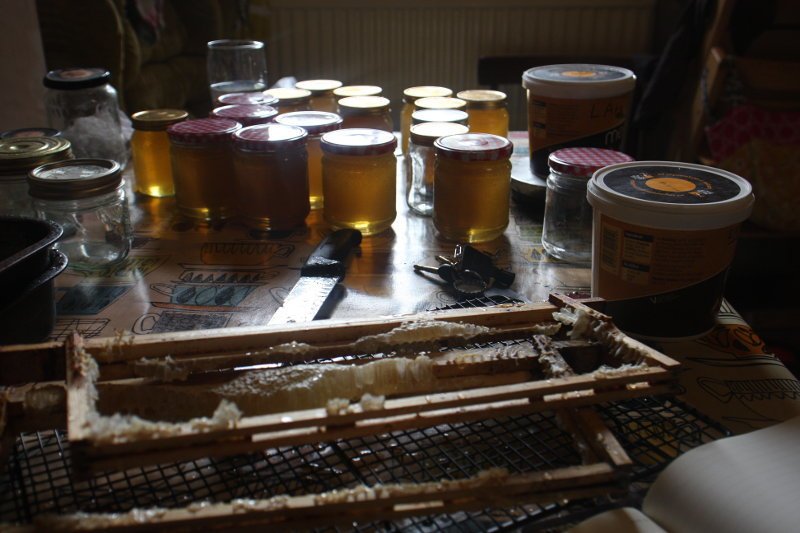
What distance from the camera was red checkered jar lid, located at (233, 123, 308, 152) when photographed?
1.03 metres

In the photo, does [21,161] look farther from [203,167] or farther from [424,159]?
[424,159]

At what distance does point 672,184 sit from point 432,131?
1.57ft

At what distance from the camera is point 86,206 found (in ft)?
3.04

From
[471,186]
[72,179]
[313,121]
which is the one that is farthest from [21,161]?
[471,186]

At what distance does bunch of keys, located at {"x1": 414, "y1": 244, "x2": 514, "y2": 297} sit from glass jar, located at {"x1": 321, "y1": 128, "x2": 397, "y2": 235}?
0.19m

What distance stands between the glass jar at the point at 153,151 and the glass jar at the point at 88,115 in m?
0.12

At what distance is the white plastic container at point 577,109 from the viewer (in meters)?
1.13

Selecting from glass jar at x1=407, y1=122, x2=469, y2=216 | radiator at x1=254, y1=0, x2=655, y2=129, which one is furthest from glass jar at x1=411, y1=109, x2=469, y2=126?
radiator at x1=254, y1=0, x2=655, y2=129

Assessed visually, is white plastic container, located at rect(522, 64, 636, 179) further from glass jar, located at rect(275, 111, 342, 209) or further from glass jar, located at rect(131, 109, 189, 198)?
glass jar, located at rect(131, 109, 189, 198)

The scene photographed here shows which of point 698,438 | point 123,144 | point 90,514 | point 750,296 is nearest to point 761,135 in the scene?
point 750,296

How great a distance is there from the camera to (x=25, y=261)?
68 centimetres

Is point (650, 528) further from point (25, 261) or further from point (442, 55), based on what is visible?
point (442, 55)

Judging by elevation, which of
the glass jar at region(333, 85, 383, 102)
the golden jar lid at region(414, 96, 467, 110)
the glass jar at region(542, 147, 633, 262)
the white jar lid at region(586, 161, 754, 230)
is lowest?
the glass jar at region(542, 147, 633, 262)

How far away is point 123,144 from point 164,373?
935 mm
